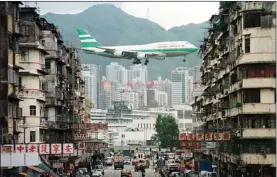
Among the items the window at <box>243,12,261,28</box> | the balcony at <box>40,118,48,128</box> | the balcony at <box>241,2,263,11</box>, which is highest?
the balcony at <box>241,2,263,11</box>

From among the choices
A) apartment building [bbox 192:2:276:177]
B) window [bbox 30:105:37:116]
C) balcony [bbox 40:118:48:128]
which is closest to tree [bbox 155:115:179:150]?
balcony [bbox 40:118:48:128]

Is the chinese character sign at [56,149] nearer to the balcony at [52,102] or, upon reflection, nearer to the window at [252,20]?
the window at [252,20]

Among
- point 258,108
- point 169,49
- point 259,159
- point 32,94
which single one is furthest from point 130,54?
point 259,159

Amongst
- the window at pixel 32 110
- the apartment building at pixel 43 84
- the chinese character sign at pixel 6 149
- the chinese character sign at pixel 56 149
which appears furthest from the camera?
the window at pixel 32 110

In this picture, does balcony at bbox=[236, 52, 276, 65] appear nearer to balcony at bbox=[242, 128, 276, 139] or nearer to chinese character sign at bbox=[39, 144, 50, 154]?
balcony at bbox=[242, 128, 276, 139]

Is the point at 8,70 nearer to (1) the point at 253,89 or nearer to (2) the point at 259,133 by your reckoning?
(1) the point at 253,89

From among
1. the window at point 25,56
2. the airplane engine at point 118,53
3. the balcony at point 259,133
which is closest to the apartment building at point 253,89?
the balcony at point 259,133
